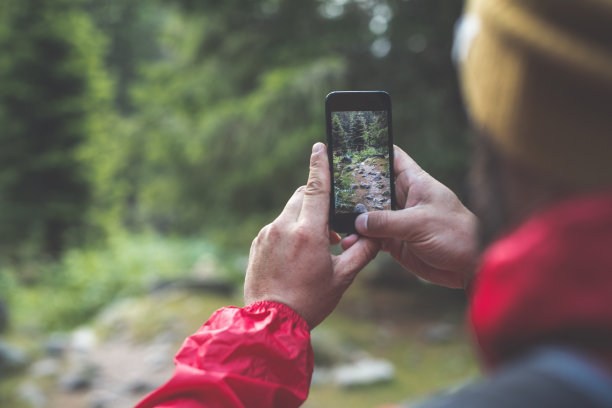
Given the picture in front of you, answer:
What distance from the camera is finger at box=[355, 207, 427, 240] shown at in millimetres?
1441

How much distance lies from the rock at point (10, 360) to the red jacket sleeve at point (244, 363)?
492cm

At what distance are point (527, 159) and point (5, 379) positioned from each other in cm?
561

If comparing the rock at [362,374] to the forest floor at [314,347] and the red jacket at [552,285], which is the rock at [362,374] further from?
the red jacket at [552,285]

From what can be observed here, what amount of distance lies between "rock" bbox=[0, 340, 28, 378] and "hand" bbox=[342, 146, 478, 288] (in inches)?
195

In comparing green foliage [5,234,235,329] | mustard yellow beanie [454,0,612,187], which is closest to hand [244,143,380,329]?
mustard yellow beanie [454,0,612,187]

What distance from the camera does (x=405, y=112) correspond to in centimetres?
592

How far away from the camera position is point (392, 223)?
4.73 feet

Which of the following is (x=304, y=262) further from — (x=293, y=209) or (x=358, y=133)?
(x=358, y=133)

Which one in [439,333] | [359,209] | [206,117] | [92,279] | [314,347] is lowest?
[439,333]

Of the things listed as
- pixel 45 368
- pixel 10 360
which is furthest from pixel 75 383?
pixel 10 360

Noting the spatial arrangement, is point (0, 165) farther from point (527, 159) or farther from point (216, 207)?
point (527, 159)

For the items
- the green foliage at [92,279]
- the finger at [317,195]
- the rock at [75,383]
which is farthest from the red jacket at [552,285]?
the green foliage at [92,279]

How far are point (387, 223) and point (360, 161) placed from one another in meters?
0.21

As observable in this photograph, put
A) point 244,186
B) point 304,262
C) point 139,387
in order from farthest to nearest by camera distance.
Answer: point 244,186 < point 139,387 < point 304,262
